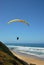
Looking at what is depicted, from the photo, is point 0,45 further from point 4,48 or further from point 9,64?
point 9,64

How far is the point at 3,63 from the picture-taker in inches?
289

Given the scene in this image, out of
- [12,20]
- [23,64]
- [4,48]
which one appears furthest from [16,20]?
[23,64]

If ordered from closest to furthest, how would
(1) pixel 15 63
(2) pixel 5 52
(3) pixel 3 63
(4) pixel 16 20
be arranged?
(3) pixel 3 63 → (1) pixel 15 63 → (2) pixel 5 52 → (4) pixel 16 20

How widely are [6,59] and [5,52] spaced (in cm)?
70

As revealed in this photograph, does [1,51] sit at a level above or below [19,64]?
above

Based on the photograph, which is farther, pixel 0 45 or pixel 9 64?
pixel 0 45

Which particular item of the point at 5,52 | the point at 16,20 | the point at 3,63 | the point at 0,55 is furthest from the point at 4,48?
the point at 16,20

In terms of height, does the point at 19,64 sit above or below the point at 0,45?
below

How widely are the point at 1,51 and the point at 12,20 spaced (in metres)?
2.09

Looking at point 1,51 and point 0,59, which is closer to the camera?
point 0,59

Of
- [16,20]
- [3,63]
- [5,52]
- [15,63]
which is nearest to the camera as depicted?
[3,63]

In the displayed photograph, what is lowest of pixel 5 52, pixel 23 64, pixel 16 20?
pixel 23 64

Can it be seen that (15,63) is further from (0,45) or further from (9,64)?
(0,45)

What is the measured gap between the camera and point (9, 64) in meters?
7.50
